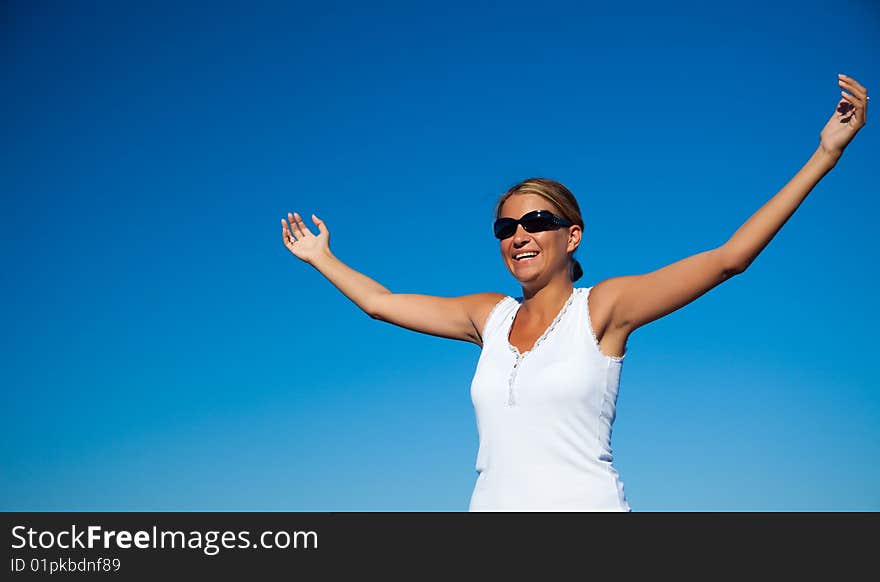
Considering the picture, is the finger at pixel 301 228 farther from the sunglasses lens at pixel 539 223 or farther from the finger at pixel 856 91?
the finger at pixel 856 91

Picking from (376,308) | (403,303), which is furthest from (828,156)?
(376,308)

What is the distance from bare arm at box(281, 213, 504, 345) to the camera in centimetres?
594

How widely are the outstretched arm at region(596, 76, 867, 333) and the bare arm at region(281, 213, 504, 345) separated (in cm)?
161

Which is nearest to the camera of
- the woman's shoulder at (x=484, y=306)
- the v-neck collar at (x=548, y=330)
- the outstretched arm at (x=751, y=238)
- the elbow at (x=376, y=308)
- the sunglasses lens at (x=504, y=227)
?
the outstretched arm at (x=751, y=238)

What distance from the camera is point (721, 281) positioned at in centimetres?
432

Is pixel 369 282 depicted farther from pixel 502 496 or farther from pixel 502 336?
pixel 502 496

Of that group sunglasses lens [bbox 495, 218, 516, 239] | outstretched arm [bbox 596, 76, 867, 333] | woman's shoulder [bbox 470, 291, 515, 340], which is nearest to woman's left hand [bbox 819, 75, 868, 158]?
outstretched arm [bbox 596, 76, 867, 333]

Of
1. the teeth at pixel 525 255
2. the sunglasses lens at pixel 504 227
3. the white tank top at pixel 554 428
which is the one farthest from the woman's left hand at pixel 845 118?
the sunglasses lens at pixel 504 227

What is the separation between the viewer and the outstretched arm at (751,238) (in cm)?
416

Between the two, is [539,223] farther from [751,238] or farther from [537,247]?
[751,238]

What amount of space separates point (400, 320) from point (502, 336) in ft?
3.43

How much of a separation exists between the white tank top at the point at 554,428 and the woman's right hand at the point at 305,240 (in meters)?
2.39

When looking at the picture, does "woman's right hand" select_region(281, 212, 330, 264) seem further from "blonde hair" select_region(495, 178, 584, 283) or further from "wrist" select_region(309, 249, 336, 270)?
"blonde hair" select_region(495, 178, 584, 283)
